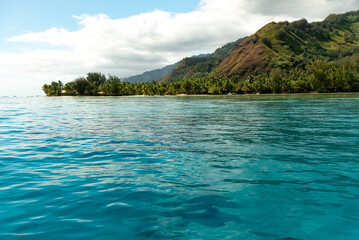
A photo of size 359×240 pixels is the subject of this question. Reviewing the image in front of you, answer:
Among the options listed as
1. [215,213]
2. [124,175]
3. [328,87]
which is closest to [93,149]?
[124,175]

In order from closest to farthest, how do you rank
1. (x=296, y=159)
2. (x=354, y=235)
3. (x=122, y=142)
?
1. (x=354, y=235)
2. (x=296, y=159)
3. (x=122, y=142)

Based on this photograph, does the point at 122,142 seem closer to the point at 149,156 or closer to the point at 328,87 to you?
the point at 149,156

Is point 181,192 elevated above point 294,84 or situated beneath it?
situated beneath

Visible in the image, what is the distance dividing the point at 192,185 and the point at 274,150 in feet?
24.9

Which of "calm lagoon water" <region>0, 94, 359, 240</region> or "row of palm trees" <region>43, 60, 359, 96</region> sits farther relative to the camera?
"row of palm trees" <region>43, 60, 359, 96</region>

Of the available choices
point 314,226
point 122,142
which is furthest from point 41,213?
point 122,142

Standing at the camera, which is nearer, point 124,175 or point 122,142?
point 124,175

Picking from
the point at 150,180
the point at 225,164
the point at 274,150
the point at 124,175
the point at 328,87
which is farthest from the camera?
the point at 328,87

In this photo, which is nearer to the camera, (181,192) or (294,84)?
(181,192)

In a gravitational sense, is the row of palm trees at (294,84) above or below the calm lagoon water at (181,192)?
above

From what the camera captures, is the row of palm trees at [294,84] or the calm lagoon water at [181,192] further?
the row of palm trees at [294,84]

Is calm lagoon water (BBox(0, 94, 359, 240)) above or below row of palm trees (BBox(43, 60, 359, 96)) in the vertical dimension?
below

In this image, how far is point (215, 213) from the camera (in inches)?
278

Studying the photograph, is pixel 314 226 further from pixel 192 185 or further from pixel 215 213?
pixel 192 185
